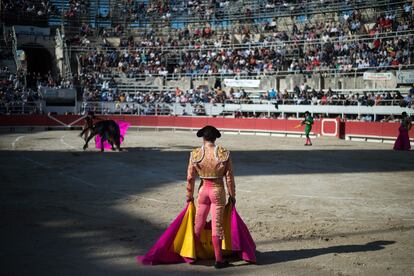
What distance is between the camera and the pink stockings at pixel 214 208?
16.0ft

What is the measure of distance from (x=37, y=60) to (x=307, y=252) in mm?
38926

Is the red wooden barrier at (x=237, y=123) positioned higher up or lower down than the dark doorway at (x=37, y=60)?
lower down

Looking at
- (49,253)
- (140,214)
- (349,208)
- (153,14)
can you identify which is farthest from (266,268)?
(153,14)

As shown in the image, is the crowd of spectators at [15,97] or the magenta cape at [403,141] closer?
the magenta cape at [403,141]

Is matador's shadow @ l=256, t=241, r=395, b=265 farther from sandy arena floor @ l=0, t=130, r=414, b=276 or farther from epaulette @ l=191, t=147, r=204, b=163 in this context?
epaulette @ l=191, t=147, r=204, b=163

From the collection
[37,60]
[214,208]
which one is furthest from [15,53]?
[214,208]

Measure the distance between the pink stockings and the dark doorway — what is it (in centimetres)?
3503

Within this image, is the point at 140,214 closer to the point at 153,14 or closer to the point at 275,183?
the point at 275,183

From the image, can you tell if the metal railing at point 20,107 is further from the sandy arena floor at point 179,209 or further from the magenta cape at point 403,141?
the magenta cape at point 403,141

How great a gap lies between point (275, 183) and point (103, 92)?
24.6 metres

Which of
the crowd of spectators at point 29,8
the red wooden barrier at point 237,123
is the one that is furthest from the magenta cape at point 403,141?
the crowd of spectators at point 29,8

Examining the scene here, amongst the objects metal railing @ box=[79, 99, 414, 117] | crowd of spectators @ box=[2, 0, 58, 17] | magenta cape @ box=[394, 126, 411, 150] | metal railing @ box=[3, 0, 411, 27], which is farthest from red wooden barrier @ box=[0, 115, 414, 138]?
crowd of spectators @ box=[2, 0, 58, 17]

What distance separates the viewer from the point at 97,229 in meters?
6.48

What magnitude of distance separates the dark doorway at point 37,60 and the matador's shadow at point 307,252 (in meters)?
35.0
